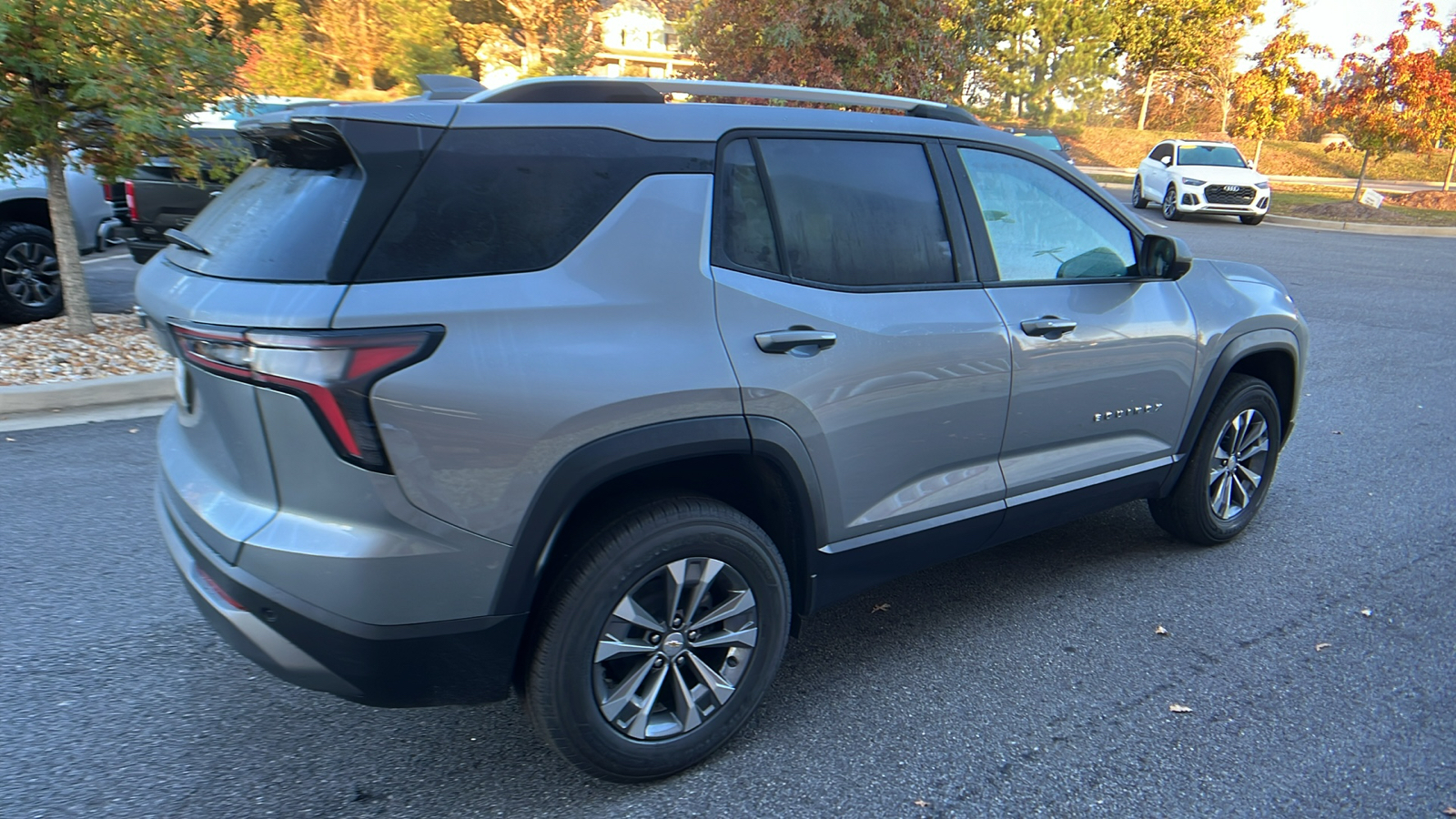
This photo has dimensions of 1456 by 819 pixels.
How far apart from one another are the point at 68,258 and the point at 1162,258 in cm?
715

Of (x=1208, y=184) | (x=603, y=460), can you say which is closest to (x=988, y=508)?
(x=603, y=460)

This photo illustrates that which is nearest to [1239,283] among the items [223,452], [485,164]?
[485,164]

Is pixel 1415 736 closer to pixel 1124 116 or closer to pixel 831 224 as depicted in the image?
pixel 831 224

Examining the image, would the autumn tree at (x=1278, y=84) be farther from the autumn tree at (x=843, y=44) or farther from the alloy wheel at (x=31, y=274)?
the alloy wheel at (x=31, y=274)

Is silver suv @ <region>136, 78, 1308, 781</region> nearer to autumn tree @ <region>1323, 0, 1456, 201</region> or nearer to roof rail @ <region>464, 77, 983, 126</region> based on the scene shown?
roof rail @ <region>464, 77, 983, 126</region>

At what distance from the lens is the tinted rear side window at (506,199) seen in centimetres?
223

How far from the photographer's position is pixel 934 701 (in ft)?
10.2

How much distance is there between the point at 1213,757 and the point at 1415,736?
27.3 inches

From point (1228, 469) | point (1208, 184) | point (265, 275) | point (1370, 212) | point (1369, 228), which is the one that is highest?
point (265, 275)

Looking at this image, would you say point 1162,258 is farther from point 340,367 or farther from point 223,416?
point 223,416

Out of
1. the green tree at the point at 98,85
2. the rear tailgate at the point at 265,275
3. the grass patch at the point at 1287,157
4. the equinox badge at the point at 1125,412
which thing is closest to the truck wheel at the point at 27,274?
the green tree at the point at 98,85

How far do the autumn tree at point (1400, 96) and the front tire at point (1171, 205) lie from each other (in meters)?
4.89

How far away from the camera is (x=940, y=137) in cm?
329

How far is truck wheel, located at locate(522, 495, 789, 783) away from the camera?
2410mm
